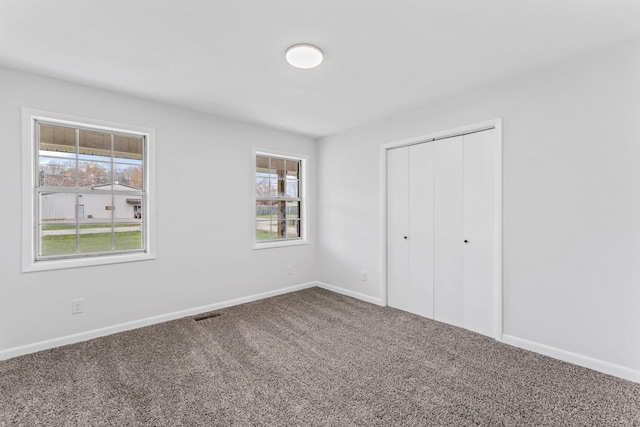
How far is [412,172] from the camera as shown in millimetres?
3604

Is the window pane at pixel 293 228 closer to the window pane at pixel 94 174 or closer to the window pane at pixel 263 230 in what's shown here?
the window pane at pixel 263 230

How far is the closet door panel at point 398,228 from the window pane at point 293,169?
1581 mm

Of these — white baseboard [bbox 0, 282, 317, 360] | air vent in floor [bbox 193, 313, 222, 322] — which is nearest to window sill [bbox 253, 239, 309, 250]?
white baseboard [bbox 0, 282, 317, 360]

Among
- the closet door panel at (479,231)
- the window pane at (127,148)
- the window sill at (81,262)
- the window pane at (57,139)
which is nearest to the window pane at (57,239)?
the window sill at (81,262)

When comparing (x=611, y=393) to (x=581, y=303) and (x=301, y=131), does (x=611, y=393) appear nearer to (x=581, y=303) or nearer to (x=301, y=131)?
(x=581, y=303)

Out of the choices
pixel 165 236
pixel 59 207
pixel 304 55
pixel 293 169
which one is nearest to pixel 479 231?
pixel 304 55

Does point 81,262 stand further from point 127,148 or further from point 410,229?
point 410,229

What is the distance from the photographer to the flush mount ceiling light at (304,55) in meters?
2.19

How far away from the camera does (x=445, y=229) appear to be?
329 cm

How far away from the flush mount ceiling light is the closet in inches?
68.7

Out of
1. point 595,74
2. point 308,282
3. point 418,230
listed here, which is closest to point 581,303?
point 418,230

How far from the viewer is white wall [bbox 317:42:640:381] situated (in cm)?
218

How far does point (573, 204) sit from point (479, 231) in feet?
2.59

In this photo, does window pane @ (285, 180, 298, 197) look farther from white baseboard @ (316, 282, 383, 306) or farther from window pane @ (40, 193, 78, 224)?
window pane @ (40, 193, 78, 224)
